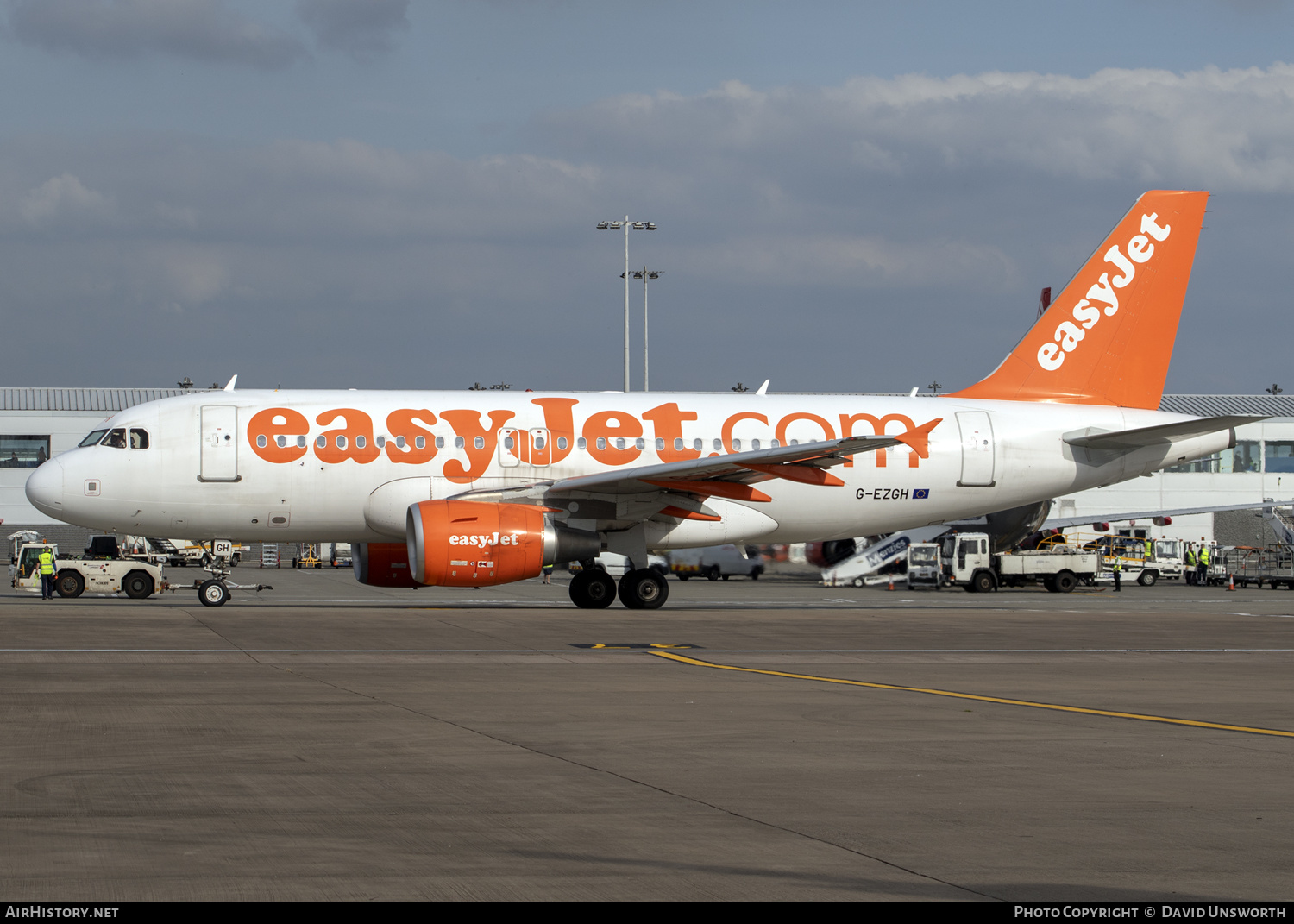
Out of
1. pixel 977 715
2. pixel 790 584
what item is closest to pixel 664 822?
pixel 977 715

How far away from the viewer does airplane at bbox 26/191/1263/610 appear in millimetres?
25812

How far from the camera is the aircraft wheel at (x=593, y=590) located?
2784cm

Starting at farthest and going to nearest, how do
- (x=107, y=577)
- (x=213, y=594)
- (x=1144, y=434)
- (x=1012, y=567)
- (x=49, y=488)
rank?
(x=1012, y=567) < (x=107, y=577) < (x=1144, y=434) < (x=213, y=594) < (x=49, y=488)

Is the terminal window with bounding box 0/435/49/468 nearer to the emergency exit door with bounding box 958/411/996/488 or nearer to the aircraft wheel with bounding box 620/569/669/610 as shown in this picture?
the aircraft wheel with bounding box 620/569/669/610

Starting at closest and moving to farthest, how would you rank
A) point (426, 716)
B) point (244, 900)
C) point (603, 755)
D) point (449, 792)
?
1. point (244, 900)
2. point (449, 792)
3. point (603, 755)
4. point (426, 716)

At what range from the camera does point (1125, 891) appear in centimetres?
599

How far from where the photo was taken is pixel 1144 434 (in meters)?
28.7

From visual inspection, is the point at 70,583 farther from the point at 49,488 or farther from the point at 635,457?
the point at 635,457

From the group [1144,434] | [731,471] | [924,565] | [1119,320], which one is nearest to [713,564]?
[924,565]

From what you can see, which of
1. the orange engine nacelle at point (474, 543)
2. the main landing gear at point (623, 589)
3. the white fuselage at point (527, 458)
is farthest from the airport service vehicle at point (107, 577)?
the main landing gear at point (623, 589)

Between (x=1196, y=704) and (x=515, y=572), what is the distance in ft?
45.1

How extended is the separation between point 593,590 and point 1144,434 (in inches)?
487

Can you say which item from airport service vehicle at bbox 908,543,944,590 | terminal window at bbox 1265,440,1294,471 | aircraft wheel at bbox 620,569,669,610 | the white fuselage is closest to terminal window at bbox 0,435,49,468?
airport service vehicle at bbox 908,543,944,590

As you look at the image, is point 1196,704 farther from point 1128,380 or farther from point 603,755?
point 1128,380
